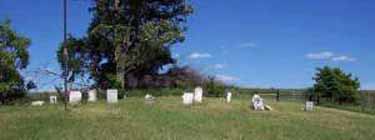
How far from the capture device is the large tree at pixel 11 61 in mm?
36812

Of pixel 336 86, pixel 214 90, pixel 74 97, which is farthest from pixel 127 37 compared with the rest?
pixel 336 86

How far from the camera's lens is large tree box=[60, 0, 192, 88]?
3991cm

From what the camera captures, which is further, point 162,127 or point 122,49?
point 122,49

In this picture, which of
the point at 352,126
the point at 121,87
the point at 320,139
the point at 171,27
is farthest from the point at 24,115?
the point at 171,27

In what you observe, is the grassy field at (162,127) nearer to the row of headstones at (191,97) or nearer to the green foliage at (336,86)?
the row of headstones at (191,97)

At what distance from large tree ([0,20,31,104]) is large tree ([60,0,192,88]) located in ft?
18.0

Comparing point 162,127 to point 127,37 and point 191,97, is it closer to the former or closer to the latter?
point 191,97

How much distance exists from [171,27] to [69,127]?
24460 mm

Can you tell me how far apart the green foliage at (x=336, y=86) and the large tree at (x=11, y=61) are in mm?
26476

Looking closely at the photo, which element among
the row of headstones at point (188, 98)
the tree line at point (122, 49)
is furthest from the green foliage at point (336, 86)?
the row of headstones at point (188, 98)

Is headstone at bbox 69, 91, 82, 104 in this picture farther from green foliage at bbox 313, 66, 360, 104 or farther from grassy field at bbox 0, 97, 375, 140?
green foliage at bbox 313, 66, 360, 104

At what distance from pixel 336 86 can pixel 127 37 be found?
20.9 metres

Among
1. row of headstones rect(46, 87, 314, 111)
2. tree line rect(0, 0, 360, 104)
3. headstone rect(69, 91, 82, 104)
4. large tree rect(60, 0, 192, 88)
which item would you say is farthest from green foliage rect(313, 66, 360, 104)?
headstone rect(69, 91, 82, 104)

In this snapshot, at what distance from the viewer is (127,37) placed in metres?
40.6
